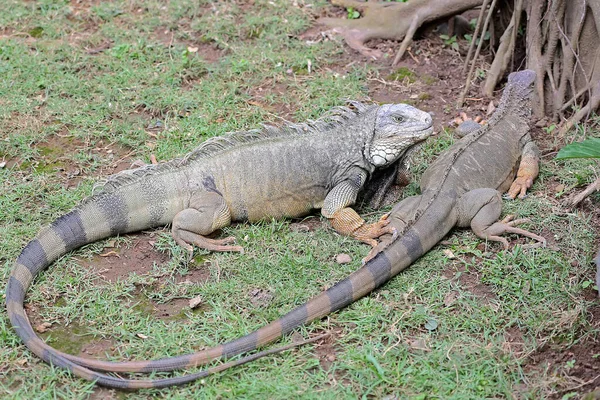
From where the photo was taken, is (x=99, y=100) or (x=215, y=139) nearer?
(x=215, y=139)

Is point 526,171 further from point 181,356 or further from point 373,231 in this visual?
point 181,356

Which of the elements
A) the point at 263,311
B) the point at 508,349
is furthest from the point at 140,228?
the point at 508,349

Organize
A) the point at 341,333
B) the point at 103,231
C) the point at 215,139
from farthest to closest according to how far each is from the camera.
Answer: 1. the point at 215,139
2. the point at 103,231
3. the point at 341,333

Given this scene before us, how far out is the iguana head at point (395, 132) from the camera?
4.94 metres

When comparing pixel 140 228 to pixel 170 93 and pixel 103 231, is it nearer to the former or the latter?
pixel 103 231

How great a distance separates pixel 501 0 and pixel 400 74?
1157 millimetres

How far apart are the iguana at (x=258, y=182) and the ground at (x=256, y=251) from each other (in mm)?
140

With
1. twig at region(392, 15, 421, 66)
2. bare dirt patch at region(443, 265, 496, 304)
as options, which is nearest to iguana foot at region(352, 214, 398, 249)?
bare dirt patch at region(443, 265, 496, 304)

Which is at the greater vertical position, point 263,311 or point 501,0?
point 501,0

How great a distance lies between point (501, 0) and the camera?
6.58 metres

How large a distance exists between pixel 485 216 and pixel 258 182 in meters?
1.59

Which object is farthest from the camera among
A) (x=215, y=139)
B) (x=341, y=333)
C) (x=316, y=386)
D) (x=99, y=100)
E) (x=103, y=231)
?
(x=99, y=100)

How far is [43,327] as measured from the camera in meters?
4.16

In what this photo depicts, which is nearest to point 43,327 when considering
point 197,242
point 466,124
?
point 197,242
